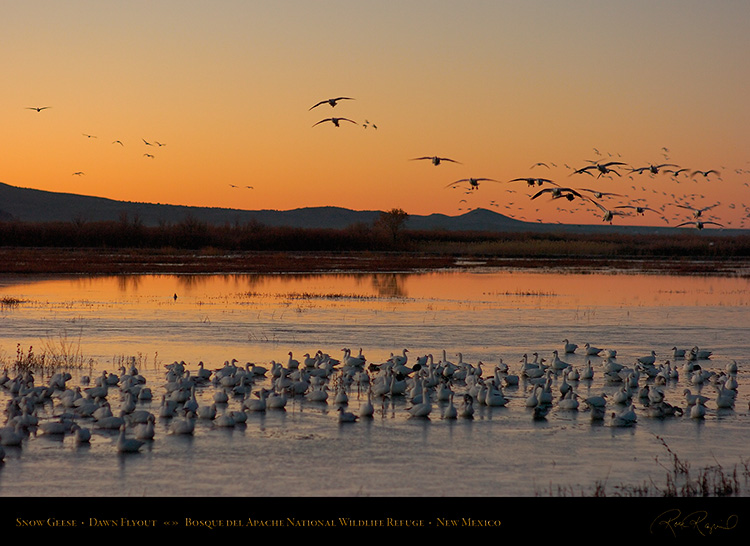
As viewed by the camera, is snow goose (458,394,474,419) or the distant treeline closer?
snow goose (458,394,474,419)

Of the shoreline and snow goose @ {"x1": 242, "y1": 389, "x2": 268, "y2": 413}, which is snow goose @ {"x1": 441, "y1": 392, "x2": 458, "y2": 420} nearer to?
snow goose @ {"x1": 242, "y1": 389, "x2": 268, "y2": 413}

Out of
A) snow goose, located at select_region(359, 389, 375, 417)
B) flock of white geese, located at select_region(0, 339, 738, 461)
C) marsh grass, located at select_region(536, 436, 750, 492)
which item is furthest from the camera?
snow goose, located at select_region(359, 389, 375, 417)

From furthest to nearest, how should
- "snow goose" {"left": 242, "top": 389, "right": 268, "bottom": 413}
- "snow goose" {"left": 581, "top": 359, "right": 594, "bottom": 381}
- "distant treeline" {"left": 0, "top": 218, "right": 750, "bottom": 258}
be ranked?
"distant treeline" {"left": 0, "top": 218, "right": 750, "bottom": 258}, "snow goose" {"left": 581, "top": 359, "right": 594, "bottom": 381}, "snow goose" {"left": 242, "top": 389, "right": 268, "bottom": 413}

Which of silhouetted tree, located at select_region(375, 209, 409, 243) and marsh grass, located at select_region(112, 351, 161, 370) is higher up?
silhouetted tree, located at select_region(375, 209, 409, 243)

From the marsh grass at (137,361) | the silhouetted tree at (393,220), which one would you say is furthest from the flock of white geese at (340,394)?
the silhouetted tree at (393,220)

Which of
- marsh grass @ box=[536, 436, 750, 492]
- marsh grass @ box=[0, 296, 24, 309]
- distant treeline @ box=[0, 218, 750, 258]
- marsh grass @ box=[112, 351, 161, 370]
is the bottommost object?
marsh grass @ box=[536, 436, 750, 492]

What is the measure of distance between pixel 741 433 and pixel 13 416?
1050cm

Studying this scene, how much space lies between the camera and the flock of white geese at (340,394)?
13188 mm
